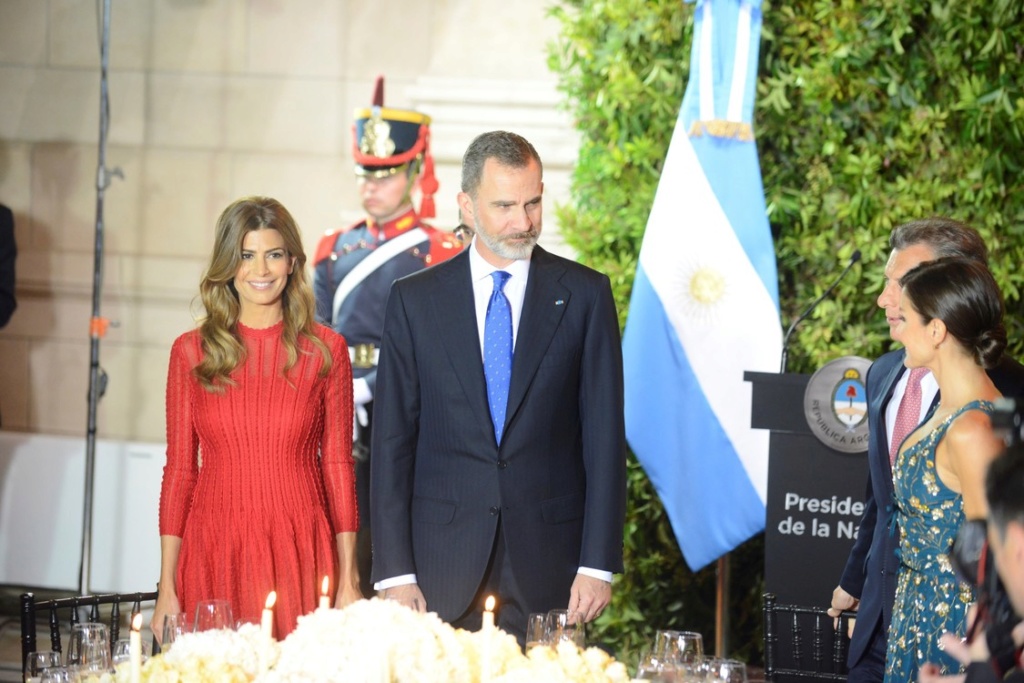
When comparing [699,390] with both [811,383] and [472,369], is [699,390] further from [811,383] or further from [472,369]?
[472,369]

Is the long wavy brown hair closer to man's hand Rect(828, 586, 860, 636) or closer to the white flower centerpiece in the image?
the white flower centerpiece

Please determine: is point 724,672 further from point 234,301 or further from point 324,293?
point 324,293

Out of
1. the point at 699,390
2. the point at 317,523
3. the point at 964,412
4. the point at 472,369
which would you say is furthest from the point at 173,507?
the point at 699,390

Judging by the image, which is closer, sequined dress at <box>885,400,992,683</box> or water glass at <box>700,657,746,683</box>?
water glass at <box>700,657,746,683</box>

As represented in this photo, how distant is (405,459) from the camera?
316cm

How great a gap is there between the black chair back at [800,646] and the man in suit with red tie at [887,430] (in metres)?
0.07

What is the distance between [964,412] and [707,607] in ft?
9.58

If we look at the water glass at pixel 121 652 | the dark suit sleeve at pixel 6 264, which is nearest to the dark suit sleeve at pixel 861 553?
the water glass at pixel 121 652

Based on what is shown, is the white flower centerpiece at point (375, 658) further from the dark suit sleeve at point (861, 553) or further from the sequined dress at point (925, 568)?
the dark suit sleeve at point (861, 553)

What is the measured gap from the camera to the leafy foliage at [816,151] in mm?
4754

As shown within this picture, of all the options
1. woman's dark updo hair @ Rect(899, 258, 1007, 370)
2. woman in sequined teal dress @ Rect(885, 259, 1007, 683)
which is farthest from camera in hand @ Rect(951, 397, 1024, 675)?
woman's dark updo hair @ Rect(899, 258, 1007, 370)

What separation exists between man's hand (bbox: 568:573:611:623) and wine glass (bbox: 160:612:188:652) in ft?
3.67

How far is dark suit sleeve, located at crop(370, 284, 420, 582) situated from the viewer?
3115 mm

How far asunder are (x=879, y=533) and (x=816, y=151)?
2250 millimetres
